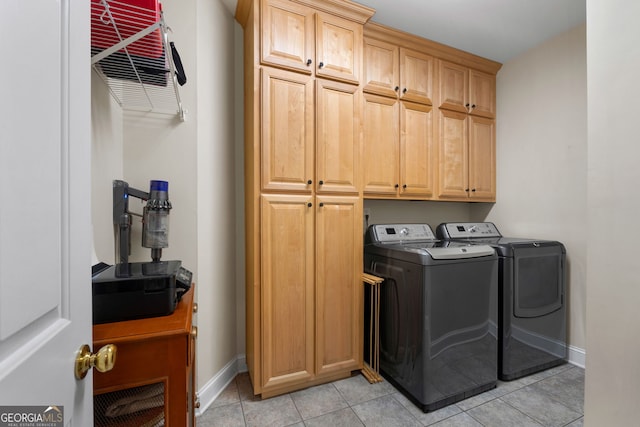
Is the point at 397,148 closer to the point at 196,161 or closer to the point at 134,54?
the point at 196,161

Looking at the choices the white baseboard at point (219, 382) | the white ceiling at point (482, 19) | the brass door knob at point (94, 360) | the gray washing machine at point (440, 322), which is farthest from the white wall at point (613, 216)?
the white baseboard at point (219, 382)

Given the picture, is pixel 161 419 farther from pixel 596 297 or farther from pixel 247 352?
pixel 596 297

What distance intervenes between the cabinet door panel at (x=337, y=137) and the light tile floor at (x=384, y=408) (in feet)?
4.41

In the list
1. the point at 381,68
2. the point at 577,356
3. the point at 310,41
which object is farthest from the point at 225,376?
the point at 577,356

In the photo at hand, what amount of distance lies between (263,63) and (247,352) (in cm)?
195

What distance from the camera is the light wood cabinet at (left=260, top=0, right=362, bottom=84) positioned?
5.55 ft

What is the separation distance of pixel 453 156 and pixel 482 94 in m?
0.73

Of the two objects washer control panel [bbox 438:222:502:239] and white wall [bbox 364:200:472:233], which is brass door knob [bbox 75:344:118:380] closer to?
white wall [bbox 364:200:472:233]

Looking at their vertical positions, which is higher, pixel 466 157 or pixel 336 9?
pixel 336 9

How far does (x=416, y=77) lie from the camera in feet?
7.55

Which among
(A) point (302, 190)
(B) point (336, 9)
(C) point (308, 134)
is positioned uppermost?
(B) point (336, 9)

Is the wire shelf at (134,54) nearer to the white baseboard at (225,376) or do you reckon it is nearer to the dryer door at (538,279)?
the white baseboard at (225,376)

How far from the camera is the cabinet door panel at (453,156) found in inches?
95.7

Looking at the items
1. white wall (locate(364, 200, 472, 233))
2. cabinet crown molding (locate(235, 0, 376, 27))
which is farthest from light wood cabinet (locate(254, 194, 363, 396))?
cabinet crown molding (locate(235, 0, 376, 27))
